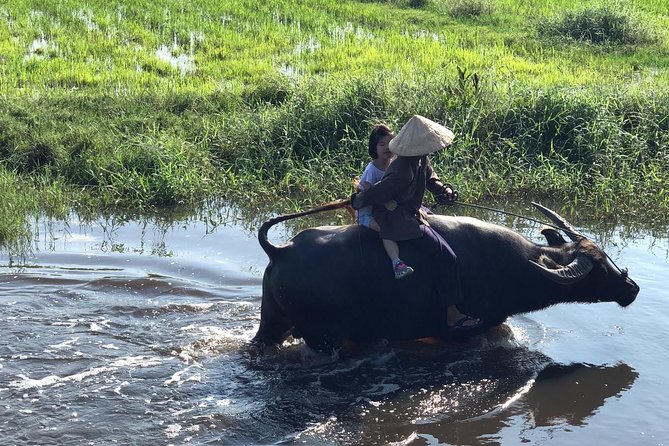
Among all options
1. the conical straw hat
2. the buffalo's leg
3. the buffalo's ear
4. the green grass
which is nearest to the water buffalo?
the buffalo's leg

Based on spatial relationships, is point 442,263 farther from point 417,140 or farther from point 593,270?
point 593,270

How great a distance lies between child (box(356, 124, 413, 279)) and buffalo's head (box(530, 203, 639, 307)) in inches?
40.8

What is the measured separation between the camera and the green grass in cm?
870

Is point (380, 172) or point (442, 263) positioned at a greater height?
point (380, 172)

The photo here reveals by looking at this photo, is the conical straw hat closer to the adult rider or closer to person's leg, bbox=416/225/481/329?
the adult rider

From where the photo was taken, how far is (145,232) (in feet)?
26.1

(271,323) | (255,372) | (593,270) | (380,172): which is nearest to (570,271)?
(593,270)

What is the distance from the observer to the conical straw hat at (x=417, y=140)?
17.2 ft

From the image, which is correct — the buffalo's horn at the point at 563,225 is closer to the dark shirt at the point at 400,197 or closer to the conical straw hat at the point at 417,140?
the dark shirt at the point at 400,197

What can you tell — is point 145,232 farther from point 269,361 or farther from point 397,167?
point 397,167

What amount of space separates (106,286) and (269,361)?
5.30 feet

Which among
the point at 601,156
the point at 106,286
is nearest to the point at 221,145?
the point at 106,286

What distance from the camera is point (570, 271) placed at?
5754 millimetres

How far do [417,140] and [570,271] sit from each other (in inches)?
52.3
